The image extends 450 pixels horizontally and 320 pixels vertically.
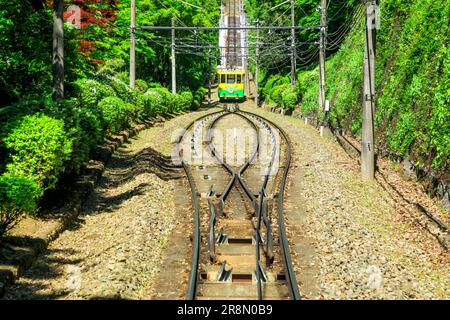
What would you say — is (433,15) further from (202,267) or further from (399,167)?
(202,267)

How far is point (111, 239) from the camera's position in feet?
37.2

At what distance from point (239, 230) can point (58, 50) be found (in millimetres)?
8546

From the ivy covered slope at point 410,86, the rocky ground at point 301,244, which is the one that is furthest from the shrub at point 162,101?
the rocky ground at point 301,244

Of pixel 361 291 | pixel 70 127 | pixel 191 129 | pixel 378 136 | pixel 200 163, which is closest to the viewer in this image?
pixel 361 291

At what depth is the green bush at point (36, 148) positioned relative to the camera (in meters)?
11.5

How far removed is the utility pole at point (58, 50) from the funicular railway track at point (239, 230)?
15.6 ft

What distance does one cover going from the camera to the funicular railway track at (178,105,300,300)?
8.69 metres

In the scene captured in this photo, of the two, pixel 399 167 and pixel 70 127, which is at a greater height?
pixel 70 127

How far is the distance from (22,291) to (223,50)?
93.2 meters

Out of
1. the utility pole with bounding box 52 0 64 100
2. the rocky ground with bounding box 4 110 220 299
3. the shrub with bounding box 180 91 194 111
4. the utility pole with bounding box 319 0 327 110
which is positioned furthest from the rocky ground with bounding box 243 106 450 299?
the shrub with bounding box 180 91 194 111

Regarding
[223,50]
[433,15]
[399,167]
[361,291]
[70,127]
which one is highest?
[223,50]

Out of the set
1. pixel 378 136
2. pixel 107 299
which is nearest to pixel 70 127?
pixel 107 299

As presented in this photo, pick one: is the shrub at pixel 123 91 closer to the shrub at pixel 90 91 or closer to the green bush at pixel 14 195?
the shrub at pixel 90 91

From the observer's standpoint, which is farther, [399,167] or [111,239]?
[399,167]
